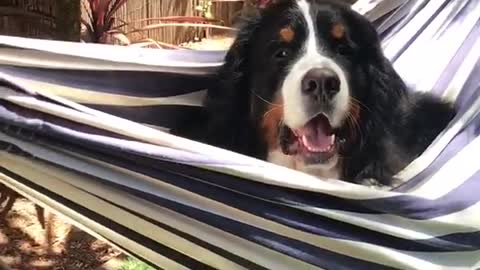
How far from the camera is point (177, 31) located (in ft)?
17.0

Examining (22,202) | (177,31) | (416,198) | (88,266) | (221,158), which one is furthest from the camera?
(177,31)

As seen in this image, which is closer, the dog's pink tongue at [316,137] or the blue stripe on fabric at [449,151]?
the blue stripe on fabric at [449,151]

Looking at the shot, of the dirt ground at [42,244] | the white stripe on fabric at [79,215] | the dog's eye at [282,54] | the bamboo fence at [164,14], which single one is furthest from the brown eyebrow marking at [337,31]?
the bamboo fence at [164,14]

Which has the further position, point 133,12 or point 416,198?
point 133,12

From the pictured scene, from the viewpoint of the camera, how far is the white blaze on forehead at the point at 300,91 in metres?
1.82

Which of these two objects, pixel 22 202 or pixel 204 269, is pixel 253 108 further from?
pixel 22 202

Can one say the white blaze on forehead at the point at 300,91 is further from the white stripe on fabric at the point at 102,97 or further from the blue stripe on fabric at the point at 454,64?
the blue stripe on fabric at the point at 454,64

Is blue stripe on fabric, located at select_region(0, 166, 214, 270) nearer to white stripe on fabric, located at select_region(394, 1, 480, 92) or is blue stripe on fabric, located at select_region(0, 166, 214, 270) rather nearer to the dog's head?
the dog's head

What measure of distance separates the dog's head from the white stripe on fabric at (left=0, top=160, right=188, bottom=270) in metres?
0.40

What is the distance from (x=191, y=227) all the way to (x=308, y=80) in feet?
1.31

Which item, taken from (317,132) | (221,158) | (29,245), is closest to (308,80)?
(317,132)

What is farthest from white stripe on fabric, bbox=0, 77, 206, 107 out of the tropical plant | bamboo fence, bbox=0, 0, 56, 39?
the tropical plant

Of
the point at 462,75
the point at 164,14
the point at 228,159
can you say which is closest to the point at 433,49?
the point at 462,75

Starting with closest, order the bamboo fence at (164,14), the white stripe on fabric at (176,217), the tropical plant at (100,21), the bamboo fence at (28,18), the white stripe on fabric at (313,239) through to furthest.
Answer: the white stripe on fabric at (313,239)
the white stripe on fabric at (176,217)
the bamboo fence at (28,18)
the tropical plant at (100,21)
the bamboo fence at (164,14)
